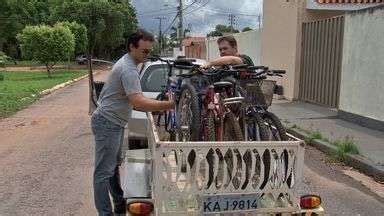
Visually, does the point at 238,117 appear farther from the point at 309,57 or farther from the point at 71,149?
the point at 309,57

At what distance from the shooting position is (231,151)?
3.76 m

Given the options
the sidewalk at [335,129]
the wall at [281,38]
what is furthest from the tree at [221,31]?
the sidewalk at [335,129]

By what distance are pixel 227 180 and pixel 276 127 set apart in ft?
3.63

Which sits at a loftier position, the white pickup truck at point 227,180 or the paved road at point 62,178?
the white pickup truck at point 227,180

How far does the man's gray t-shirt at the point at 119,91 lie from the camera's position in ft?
15.0

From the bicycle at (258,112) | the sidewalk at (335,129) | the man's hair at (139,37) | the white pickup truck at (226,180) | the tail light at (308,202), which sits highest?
the man's hair at (139,37)

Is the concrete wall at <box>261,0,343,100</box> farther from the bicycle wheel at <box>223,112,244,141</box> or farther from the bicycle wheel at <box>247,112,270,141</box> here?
the bicycle wheel at <box>223,112,244,141</box>

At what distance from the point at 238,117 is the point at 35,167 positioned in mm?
4436

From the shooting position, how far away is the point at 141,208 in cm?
366

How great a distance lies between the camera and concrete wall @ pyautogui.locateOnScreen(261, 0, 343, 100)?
17047 millimetres

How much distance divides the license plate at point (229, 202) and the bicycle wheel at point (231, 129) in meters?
0.82

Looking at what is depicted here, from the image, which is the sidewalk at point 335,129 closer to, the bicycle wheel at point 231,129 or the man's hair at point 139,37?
the bicycle wheel at point 231,129

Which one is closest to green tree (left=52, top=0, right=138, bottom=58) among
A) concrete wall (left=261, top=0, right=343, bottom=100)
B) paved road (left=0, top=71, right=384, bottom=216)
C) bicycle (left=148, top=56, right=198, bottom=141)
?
concrete wall (left=261, top=0, right=343, bottom=100)

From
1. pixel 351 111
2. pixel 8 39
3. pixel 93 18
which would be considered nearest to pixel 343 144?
pixel 351 111
